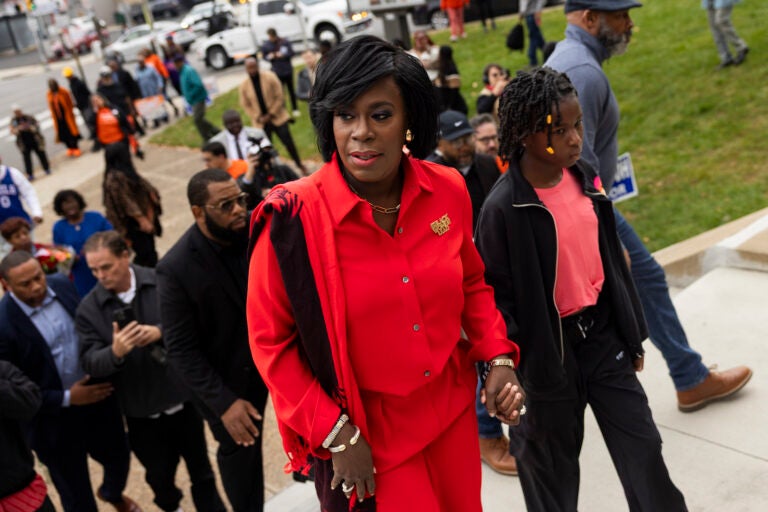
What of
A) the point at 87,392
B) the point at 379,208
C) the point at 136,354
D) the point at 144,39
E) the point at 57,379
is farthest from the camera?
the point at 144,39

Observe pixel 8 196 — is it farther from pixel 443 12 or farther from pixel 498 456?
pixel 443 12

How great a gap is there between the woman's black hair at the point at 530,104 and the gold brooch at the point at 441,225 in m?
0.72

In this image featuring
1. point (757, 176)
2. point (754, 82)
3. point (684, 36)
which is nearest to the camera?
point (757, 176)

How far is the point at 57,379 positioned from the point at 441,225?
2.97m

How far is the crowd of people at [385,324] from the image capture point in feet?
7.95

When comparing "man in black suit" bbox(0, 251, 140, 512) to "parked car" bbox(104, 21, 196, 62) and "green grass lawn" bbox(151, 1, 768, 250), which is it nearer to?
"green grass lawn" bbox(151, 1, 768, 250)

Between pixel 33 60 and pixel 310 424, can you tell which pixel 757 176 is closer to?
pixel 310 424

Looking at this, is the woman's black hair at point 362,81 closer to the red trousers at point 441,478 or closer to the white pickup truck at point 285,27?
the red trousers at point 441,478

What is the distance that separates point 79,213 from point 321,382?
5619 millimetres

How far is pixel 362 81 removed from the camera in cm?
235

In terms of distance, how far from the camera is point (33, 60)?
4566cm

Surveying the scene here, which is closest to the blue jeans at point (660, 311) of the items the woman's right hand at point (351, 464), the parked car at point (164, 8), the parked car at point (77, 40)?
the woman's right hand at point (351, 464)

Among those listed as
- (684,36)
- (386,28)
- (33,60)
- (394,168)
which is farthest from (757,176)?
(33,60)

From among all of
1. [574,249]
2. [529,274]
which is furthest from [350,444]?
[574,249]
